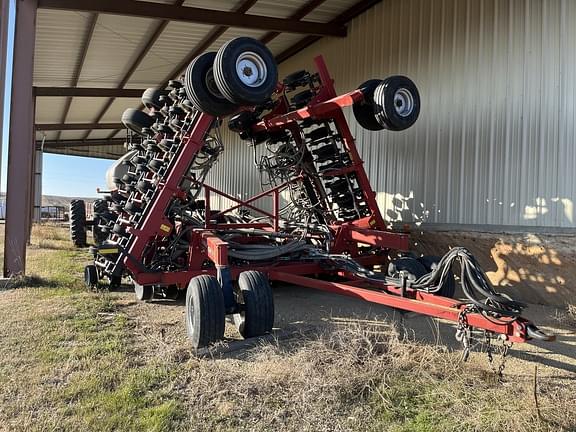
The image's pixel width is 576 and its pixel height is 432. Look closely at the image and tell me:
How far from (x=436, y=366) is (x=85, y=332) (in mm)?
3531

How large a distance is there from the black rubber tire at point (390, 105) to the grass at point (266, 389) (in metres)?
3.28

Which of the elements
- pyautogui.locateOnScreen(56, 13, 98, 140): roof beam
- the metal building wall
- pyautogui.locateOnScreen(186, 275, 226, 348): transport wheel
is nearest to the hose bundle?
pyautogui.locateOnScreen(186, 275, 226, 348): transport wheel

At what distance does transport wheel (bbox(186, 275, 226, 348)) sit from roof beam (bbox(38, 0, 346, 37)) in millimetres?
6876

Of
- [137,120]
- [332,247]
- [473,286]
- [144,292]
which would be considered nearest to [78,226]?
[137,120]

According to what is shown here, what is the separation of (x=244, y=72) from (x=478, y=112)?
14.7 feet

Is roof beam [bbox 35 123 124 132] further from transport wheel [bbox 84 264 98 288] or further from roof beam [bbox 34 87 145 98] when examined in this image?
transport wheel [bbox 84 264 98 288]

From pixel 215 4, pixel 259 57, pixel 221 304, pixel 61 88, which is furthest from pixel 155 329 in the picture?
pixel 61 88

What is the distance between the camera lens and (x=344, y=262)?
19.2ft

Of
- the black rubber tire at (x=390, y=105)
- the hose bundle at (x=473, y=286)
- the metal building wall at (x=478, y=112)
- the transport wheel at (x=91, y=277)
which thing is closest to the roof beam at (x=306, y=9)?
the metal building wall at (x=478, y=112)

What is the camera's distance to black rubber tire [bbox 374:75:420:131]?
20.8ft

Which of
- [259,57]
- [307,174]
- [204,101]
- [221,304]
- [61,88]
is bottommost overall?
[221,304]

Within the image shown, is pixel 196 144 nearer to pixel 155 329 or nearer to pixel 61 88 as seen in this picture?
pixel 155 329

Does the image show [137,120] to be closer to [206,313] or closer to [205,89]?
[205,89]

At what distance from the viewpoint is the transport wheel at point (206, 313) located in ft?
13.8
